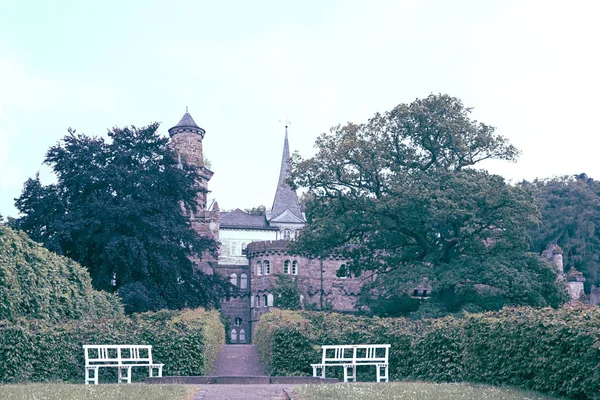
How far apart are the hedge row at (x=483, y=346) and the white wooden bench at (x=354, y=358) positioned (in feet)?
0.91

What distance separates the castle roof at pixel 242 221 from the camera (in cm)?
8612

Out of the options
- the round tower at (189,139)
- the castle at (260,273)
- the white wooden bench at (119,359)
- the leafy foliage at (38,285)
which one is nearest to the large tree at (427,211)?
the leafy foliage at (38,285)

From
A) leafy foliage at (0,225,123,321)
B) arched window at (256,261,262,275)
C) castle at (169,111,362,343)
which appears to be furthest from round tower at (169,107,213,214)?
A: leafy foliage at (0,225,123,321)

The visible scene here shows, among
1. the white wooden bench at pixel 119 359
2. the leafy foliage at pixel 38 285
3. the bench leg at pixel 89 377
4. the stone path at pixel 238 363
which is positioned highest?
the leafy foliage at pixel 38 285

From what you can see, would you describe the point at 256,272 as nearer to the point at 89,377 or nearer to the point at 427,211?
the point at 427,211

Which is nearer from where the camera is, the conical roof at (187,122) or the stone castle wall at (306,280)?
the stone castle wall at (306,280)

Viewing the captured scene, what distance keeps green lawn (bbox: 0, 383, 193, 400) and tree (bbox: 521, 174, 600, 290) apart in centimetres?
6478

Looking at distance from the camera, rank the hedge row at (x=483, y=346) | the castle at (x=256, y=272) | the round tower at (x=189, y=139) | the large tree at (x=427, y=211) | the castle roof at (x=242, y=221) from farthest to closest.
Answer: the castle roof at (x=242, y=221)
the round tower at (x=189, y=139)
the castle at (x=256, y=272)
the large tree at (x=427, y=211)
the hedge row at (x=483, y=346)

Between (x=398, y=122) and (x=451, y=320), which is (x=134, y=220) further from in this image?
(x=451, y=320)

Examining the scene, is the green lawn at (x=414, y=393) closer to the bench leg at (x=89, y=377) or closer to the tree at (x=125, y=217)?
the bench leg at (x=89, y=377)

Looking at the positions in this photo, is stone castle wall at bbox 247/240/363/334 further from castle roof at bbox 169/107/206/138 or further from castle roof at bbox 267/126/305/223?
castle roof at bbox 267/126/305/223

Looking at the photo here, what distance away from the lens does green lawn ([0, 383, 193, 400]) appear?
37.9 feet

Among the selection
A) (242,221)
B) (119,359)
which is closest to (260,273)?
(242,221)

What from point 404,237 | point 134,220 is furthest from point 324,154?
point 134,220
